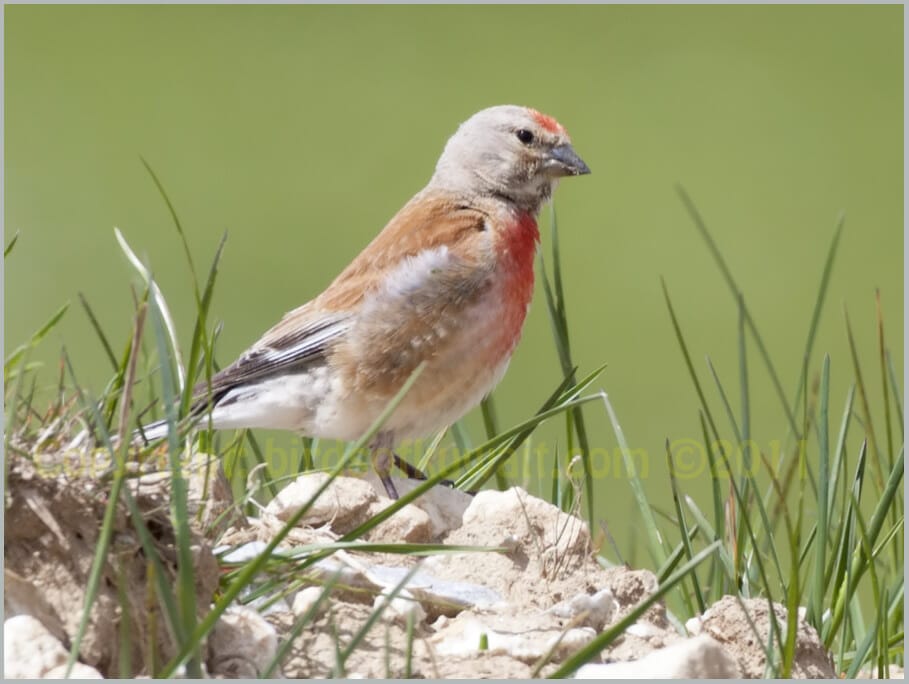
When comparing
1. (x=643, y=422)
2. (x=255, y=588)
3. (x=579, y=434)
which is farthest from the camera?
(x=643, y=422)

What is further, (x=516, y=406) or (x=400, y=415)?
(x=516, y=406)

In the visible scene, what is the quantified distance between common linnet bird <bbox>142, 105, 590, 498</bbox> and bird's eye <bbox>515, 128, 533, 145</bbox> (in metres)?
0.34

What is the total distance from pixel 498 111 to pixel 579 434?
1.72 meters

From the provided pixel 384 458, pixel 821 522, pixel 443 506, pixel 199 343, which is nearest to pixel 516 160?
pixel 384 458

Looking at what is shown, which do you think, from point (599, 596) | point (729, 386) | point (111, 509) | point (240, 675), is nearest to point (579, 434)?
point (599, 596)

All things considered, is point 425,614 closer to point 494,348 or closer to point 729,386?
point 494,348

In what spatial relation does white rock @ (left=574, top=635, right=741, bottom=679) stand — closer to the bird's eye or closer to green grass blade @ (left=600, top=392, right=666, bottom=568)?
green grass blade @ (left=600, top=392, right=666, bottom=568)

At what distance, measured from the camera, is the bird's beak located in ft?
14.9

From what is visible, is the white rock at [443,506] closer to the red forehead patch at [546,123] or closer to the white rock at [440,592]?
the white rock at [440,592]

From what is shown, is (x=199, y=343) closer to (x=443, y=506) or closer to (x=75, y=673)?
(x=443, y=506)

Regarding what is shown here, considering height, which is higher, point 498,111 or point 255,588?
point 498,111

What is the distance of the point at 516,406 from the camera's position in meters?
7.79

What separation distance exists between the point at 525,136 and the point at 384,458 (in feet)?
4.25

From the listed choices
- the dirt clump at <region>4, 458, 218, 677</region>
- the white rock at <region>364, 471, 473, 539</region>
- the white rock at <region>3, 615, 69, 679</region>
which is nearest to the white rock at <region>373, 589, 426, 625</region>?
the dirt clump at <region>4, 458, 218, 677</region>
